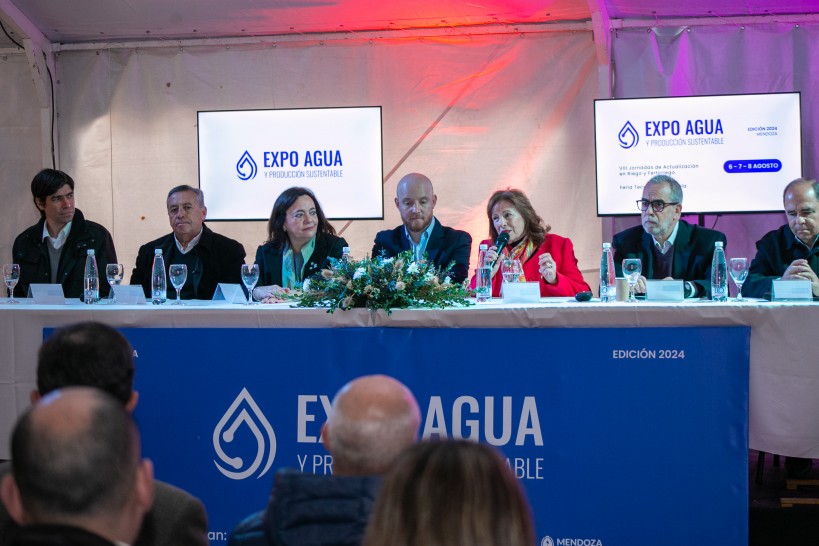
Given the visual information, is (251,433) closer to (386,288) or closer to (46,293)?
(386,288)

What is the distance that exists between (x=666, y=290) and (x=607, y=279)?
30cm

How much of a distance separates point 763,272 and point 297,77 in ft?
12.5

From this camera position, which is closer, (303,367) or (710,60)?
(303,367)

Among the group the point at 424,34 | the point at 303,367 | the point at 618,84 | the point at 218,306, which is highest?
the point at 424,34

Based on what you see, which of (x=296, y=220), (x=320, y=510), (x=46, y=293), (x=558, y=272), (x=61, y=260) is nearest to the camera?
(x=320, y=510)

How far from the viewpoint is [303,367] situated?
357 centimetres

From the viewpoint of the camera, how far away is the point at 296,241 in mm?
4820

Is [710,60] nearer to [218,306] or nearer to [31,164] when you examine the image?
[218,306]

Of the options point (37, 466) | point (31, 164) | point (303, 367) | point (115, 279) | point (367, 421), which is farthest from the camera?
point (31, 164)

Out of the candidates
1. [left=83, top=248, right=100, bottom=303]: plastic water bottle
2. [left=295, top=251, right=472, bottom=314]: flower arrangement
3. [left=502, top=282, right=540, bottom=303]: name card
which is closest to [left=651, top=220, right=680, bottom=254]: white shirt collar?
[left=502, top=282, right=540, bottom=303]: name card

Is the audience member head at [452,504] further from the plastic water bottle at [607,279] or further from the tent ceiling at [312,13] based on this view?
the tent ceiling at [312,13]

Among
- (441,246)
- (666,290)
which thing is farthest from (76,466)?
(441,246)

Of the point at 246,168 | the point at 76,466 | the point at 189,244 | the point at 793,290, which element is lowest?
the point at 76,466

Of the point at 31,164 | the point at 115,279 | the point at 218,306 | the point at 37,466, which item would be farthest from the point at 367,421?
the point at 31,164
